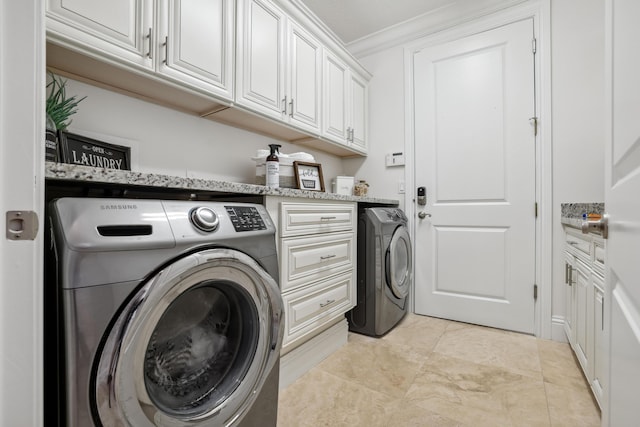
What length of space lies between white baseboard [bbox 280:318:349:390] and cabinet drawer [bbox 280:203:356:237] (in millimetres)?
620

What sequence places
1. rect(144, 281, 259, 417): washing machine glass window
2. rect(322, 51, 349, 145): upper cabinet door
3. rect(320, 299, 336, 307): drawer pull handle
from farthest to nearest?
rect(322, 51, 349, 145): upper cabinet door → rect(320, 299, 336, 307): drawer pull handle → rect(144, 281, 259, 417): washing machine glass window

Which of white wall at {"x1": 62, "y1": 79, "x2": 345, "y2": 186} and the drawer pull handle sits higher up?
white wall at {"x1": 62, "y1": 79, "x2": 345, "y2": 186}

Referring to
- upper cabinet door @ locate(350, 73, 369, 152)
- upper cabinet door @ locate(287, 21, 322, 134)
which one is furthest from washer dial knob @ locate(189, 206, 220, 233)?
upper cabinet door @ locate(350, 73, 369, 152)

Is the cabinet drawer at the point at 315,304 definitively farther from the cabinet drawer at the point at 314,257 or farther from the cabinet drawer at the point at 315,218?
the cabinet drawer at the point at 315,218

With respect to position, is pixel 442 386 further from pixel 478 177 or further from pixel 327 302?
pixel 478 177

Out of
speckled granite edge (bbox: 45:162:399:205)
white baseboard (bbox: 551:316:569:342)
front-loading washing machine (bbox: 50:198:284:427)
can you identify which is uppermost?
speckled granite edge (bbox: 45:162:399:205)

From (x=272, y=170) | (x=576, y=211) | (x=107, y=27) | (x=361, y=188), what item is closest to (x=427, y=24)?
(x=361, y=188)

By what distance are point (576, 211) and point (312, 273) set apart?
5.16 feet

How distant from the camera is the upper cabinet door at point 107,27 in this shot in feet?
3.22

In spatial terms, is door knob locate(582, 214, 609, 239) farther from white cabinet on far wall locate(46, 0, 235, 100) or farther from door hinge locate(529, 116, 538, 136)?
door hinge locate(529, 116, 538, 136)

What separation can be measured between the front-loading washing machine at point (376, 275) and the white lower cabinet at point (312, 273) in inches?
5.4

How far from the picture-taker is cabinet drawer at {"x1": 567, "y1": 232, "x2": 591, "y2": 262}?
1334 mm

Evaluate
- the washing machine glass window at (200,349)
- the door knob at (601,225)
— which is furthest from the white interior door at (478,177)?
the washing machine glass window at (200,349)

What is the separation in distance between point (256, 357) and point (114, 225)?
592 millimetres
